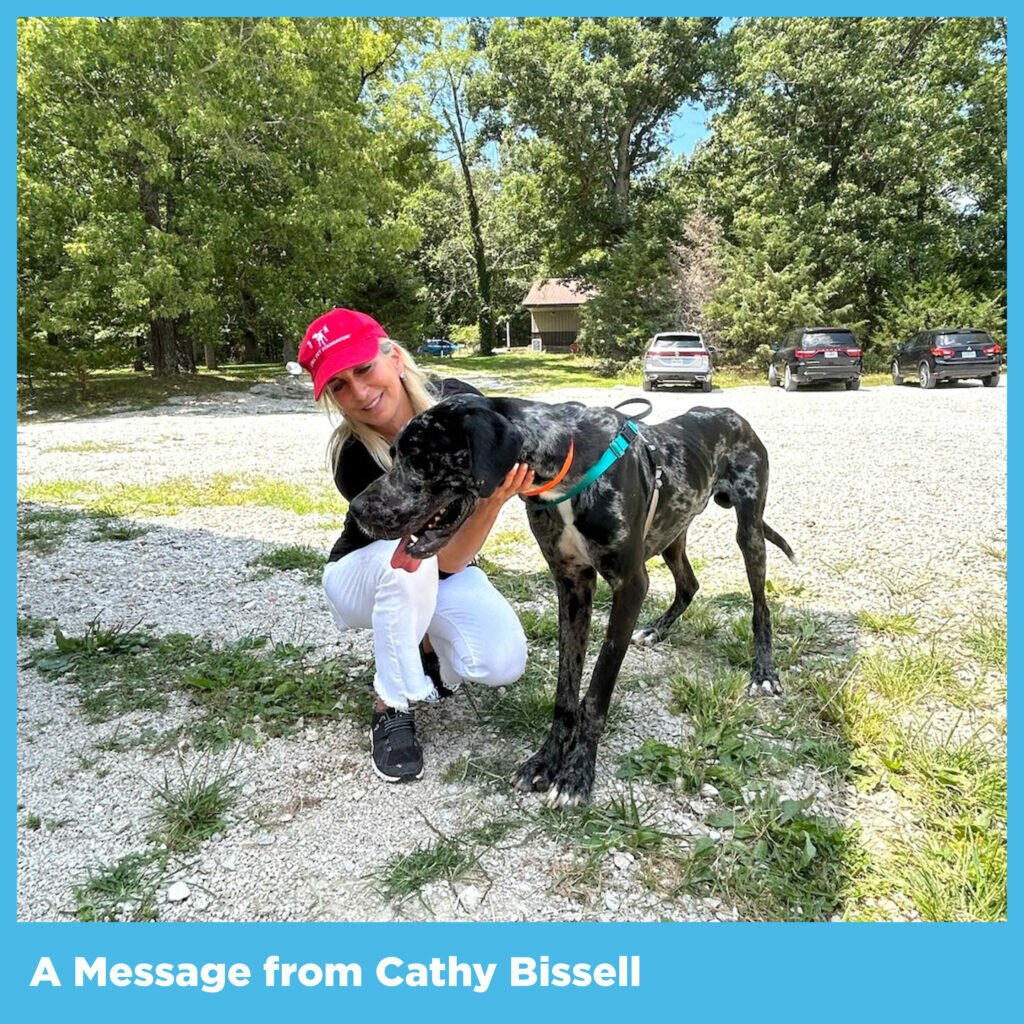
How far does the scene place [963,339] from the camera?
57.7 ft

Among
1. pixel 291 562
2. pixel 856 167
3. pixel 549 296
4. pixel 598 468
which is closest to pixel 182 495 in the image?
pixel 291 562

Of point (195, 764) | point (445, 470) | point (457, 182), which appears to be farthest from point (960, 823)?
point (457, 182)

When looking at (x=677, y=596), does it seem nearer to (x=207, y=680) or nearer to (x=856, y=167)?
(x=207, y=680)

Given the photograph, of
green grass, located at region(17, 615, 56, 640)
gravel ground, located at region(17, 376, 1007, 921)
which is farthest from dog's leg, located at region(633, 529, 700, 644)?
green grass, located at region(17, 615, 56, 640)

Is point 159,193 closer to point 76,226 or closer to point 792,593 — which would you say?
point 76,226

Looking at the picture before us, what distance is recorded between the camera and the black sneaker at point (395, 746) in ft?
9.02

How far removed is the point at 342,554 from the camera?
3.04 metres

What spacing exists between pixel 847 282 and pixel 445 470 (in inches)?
990

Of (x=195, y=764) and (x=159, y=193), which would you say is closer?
(x=195, y=764)

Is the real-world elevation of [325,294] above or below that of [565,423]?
above

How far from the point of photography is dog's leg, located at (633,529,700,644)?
12.7ft

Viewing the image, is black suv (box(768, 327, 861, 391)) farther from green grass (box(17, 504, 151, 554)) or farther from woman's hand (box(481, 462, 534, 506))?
woman's hand (box(481, 462, 534, 506))

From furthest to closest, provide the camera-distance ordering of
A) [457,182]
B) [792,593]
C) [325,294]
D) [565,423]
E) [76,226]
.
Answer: [457,182], [325,294], [76,226], [792,593], [565,423]

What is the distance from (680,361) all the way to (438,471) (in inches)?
710
